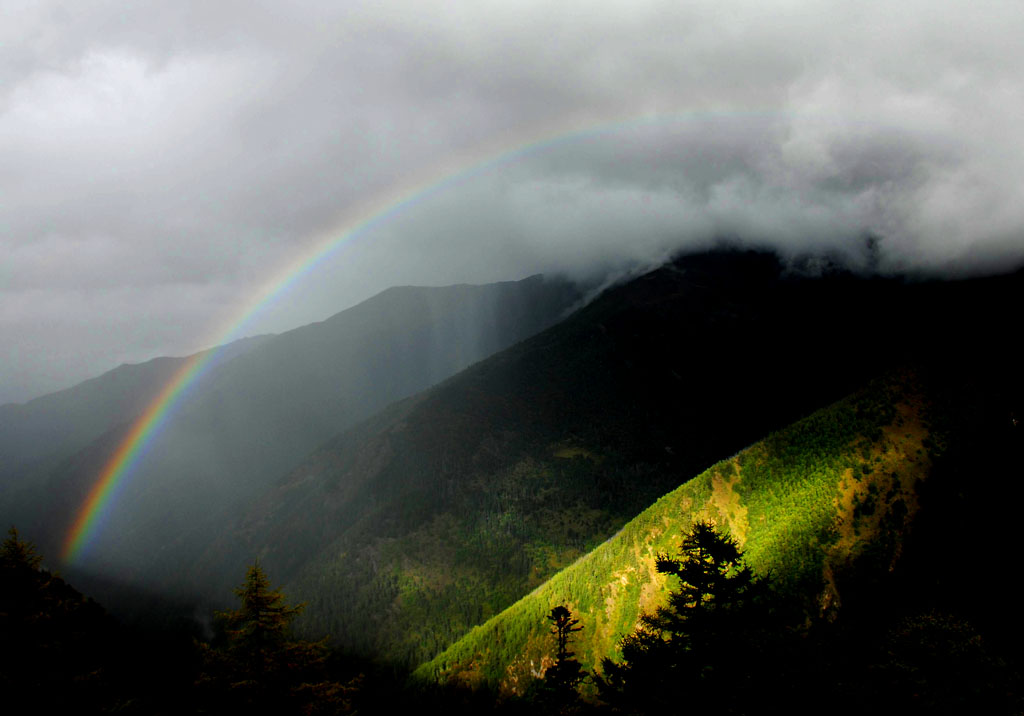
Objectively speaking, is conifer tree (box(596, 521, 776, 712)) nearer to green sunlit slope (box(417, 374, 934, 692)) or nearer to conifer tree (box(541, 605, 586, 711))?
conifer tree (box(541, 605, 586, 711))

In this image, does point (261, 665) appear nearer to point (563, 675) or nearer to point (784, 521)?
point (563, 675)

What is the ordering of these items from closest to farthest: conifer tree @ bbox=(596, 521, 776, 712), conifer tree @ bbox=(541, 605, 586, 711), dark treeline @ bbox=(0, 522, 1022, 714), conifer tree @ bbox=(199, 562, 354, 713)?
dark treeline @ bbox=(0, 522, 1022, 714) < conifer tree @ bbox=(596, 521, 776, 712) < conifer tree @ bbox=(199, 562, 354, 713) < conifer tree @ bbox=(541, 605, 586, 711)

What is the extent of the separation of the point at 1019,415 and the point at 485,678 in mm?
137383

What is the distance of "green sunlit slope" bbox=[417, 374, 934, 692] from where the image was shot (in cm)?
10150

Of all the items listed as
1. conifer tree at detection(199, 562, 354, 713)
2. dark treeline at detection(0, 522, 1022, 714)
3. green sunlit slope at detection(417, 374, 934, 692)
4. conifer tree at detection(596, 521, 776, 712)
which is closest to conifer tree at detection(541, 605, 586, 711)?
dark treeline at detection(0, 522, 1022, 714)

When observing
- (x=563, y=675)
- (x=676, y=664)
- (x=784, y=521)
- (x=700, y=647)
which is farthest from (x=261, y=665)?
(x=784, y=521)

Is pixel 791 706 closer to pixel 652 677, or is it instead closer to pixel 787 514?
pixel 652 677

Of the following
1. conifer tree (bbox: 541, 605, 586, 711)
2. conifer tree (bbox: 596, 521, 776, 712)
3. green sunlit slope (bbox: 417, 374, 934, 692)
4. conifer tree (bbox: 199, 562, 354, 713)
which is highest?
conifer tree (bbox: 199, 562, 354, 713)

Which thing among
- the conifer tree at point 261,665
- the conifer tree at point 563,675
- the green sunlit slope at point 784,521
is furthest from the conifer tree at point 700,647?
the green sunlit slope at point 784,521

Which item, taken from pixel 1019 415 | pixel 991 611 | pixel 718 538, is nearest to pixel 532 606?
pixel 991 611

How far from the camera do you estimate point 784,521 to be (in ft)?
361

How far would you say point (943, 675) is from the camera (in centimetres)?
2350

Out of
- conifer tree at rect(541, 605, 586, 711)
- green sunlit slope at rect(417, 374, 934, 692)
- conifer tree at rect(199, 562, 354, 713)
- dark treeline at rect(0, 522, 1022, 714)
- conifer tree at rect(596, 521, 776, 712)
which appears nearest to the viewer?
dark treeline at rect(0, 522, 1022, 714)

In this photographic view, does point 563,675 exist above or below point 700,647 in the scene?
below
